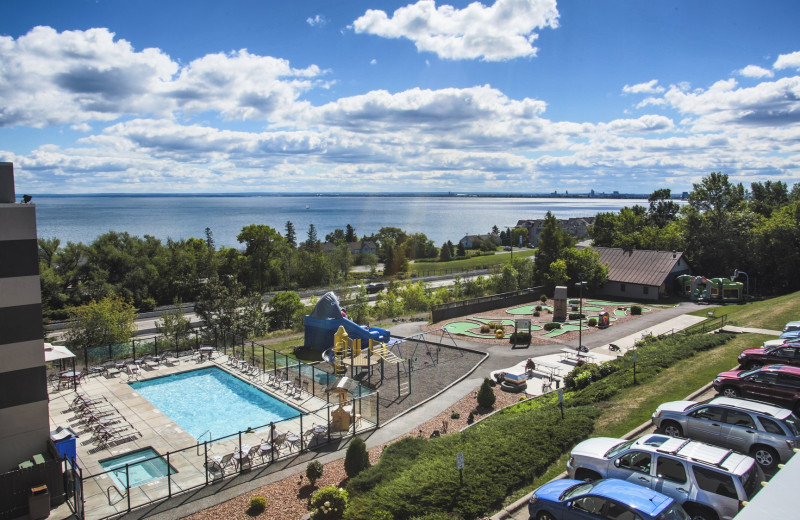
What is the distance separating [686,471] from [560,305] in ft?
104

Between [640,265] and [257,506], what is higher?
[640,265]

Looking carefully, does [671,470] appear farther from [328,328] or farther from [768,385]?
[328,328]

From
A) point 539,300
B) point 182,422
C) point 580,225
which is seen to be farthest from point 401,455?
point 580,225

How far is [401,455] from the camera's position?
51.8 feet

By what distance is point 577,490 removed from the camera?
407 inches

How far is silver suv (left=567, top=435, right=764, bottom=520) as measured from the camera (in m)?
10.2

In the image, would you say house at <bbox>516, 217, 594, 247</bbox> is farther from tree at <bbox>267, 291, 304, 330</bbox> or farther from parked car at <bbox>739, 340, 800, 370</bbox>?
parked car at <bbox>739, 340, 800, 370</bbox>

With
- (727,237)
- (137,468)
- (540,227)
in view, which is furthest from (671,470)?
(540,227)

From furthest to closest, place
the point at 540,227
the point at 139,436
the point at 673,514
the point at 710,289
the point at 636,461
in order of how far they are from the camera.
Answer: the point at 540,227 → the point at 710,289 → the point at 139,436 → the point at 636,461 → the point at 673,514

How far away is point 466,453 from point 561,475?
8.67ft

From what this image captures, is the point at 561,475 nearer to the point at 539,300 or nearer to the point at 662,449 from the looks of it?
the point at 662,449

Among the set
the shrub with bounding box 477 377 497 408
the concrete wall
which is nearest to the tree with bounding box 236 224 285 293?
the shrub with bounding box 477 377 497 408

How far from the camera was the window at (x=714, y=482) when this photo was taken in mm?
10133

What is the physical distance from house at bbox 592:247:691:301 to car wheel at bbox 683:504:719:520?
43.5 metres
